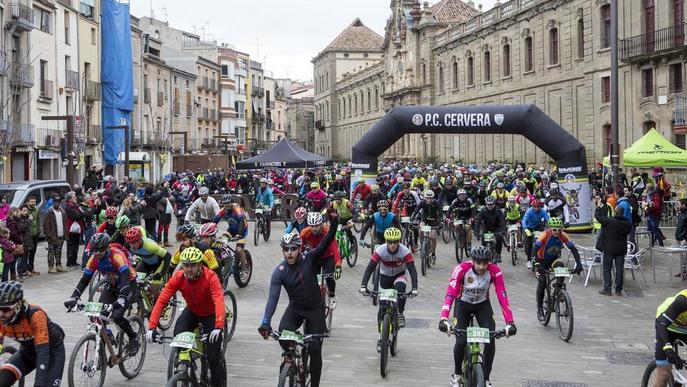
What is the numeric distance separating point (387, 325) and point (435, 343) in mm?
1841

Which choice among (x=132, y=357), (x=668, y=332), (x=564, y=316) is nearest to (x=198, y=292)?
(x=132, y=357)

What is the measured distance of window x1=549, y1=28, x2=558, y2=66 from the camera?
45.0 metres

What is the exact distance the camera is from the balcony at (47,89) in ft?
131

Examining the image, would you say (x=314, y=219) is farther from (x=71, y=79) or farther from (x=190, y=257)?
(x=71, y=79)

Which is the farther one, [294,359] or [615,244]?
[615,244]

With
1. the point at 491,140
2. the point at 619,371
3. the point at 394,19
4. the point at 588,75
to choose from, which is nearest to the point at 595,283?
the point at 619,371

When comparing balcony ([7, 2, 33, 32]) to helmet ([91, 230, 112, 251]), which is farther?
balcony ([7, 2, 33, 32])

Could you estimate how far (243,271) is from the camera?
1550 centimetres

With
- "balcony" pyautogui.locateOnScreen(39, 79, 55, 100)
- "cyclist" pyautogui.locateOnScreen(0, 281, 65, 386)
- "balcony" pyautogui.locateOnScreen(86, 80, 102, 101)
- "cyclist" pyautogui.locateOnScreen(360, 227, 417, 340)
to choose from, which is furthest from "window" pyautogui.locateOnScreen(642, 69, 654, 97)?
"cyclist" pyautogui.locateOnScreen(0, 281, 65, 386)

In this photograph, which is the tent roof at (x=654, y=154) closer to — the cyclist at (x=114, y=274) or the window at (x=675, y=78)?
the window at (x=675, y=78)

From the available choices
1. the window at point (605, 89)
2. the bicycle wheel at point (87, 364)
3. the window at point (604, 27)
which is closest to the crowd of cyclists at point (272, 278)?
the bicycle wheel at point (87, 364)

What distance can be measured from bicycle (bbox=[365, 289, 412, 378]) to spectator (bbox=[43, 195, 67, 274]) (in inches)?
404

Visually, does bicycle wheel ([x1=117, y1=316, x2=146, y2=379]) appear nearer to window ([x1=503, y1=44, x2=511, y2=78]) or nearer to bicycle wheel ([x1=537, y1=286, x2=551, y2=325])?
bicycle wheel ([x1=537, y1=286, x2=551, y2=325])

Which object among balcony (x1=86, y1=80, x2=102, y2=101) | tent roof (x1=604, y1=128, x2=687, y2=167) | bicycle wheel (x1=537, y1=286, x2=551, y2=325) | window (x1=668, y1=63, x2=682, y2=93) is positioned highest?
balcony (x1=86, y1=80, x2=102, y2=101)
